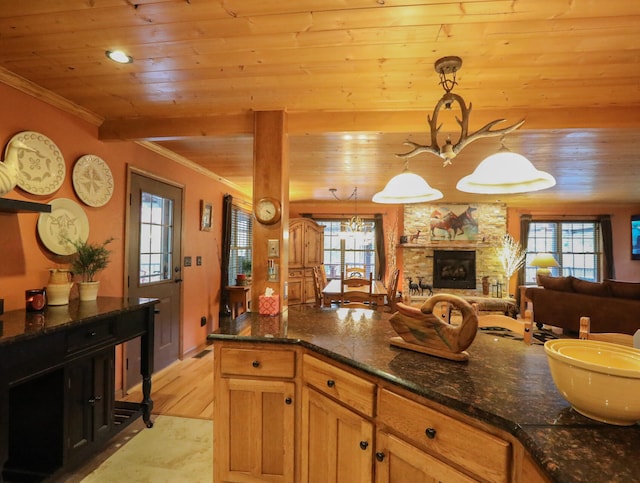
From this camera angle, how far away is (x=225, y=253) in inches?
195

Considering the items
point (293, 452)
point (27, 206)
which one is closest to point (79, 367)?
point (27, 206)

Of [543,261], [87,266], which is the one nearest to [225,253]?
[87,266]

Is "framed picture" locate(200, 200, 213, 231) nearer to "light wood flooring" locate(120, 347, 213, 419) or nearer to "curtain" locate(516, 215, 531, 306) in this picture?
"light wood flooring" locate(120, 347, 213, 419)

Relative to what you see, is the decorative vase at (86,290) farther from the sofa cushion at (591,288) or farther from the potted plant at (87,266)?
the sofa cushion at (591,288)

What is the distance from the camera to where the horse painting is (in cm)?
728

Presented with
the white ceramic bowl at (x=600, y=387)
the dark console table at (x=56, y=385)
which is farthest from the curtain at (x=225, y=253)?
the white ceramic bowl at (x=600, y=387)

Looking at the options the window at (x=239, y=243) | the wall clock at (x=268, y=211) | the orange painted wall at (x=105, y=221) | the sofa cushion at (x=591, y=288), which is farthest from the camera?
the window at (x=239, y=243)

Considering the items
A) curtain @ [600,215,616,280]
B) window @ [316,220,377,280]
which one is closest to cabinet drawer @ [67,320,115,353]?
window @ [316,220,377,280]

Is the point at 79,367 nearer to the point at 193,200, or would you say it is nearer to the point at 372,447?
the point at 372,447

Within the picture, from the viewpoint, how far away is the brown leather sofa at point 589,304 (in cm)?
427

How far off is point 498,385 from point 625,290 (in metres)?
4.70

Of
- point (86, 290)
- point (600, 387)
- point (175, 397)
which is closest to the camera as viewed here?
point (600, 387)

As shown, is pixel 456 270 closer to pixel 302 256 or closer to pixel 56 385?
pixel 302 256

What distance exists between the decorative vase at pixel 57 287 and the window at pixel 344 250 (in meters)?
→ 5.73
